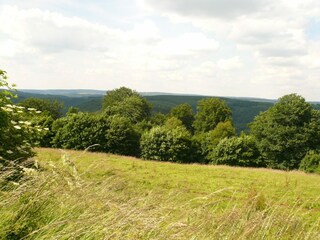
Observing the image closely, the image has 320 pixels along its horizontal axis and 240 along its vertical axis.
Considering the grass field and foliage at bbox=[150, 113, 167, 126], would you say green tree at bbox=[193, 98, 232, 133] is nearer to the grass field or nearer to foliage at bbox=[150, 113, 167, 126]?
foliage at bbox=[150, 113, 167, 126]

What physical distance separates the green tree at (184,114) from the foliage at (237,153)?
29.6 meters

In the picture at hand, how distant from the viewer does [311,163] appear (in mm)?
47469

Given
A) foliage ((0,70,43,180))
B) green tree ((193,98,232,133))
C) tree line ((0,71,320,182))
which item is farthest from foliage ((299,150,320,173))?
foliage ((0,70,43,180))

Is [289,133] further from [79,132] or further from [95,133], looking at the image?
[79,132]

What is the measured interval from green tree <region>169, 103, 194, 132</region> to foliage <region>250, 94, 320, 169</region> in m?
31.0

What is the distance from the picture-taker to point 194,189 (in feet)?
65.5

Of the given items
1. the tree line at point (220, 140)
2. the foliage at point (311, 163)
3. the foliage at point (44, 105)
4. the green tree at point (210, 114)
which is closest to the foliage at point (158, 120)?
the green tree at point (210, 114)

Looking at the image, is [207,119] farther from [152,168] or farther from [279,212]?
[279,212]

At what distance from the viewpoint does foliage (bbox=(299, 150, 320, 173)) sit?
4628 centimetres

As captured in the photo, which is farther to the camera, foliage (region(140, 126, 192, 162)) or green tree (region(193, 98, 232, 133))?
green tree (region(193, 98, 232, 133))

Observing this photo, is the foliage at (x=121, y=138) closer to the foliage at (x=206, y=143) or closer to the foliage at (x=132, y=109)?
the foliage at (x=206, y=143)

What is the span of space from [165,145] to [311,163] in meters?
21.9

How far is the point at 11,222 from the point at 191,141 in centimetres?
5678

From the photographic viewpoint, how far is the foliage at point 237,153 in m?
54.3
